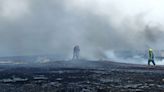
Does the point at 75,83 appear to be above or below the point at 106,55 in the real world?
below

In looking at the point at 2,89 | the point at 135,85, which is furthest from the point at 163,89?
the point at 2,89

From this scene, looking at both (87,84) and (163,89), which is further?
(87,84)

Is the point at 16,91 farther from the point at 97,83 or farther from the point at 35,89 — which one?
the point at 97,83

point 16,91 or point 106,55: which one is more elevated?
point 106,55

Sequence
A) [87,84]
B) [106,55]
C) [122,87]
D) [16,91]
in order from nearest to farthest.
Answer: [16,91] → [122,87] → [87,84] → [106,55]

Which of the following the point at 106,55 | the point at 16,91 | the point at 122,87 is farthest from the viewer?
the point at 106,55

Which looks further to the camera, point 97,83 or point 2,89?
point 97,83

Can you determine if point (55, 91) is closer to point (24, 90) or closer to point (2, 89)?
point (24, 90)

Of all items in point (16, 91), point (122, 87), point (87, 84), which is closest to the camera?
point (16, 91)

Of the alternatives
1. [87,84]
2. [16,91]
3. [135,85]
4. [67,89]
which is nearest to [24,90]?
[16,91]
